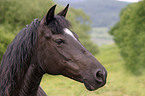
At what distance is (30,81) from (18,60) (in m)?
0.31

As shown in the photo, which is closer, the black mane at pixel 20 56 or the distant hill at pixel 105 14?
the black mane at pixel 20 56

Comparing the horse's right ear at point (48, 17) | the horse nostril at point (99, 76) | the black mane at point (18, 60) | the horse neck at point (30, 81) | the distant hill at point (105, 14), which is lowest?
the horse nostril at point (99, 76)

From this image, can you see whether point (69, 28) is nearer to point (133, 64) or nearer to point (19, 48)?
point (19, 48)

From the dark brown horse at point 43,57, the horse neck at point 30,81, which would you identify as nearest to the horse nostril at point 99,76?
the dark brown horse at point 43,57

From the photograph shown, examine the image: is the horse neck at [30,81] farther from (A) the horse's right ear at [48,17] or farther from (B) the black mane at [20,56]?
(A) the horse's right ear at [48,17]

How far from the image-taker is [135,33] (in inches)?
498

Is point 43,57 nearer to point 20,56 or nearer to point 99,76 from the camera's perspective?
point 20,56

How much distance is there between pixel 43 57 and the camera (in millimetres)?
2100

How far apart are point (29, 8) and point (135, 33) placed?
29.7 ft

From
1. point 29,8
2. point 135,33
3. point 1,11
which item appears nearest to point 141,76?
point 135,33

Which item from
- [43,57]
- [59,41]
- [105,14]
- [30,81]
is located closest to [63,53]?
[59,41]

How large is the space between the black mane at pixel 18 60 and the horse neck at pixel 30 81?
7 cm

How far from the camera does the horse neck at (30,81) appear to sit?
7.09ft

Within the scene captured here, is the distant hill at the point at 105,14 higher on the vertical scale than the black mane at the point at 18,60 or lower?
higher
